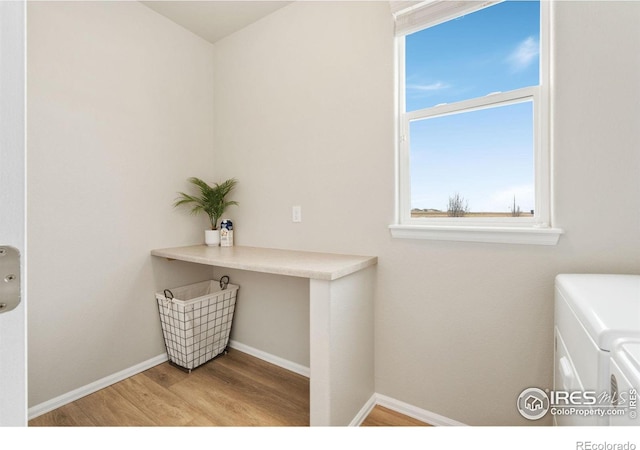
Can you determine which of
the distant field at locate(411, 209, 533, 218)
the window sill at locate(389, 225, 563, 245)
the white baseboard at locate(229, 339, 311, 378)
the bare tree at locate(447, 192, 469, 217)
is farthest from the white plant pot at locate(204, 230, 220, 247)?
the bare tree at locate(447, 192, 469, 217)

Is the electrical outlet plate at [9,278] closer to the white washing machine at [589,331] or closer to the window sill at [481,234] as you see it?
the white washing machine at [589,331]

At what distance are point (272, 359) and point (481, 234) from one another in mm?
1666

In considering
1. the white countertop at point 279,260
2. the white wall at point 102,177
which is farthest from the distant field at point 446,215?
the white wall at point 102,177

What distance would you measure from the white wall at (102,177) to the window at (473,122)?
1.68 m

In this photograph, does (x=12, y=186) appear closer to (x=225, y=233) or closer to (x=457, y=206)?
(x=457, y=206)

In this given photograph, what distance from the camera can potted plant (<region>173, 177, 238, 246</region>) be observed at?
7.72ft

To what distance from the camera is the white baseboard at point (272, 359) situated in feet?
6.79

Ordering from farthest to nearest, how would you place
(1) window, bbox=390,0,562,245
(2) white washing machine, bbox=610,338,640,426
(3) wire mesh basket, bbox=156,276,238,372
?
(3) wire mesh basket, bbox=156,276,238,372 → (1) window, bbox=390,0,562,245 → (2) white washing machine, bbox=610,338,640,426

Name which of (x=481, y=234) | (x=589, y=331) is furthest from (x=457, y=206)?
(x=589, y=331)

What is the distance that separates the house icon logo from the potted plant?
7.02 feet

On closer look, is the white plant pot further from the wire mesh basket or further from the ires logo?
the ires logo

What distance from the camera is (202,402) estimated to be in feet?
5.71
